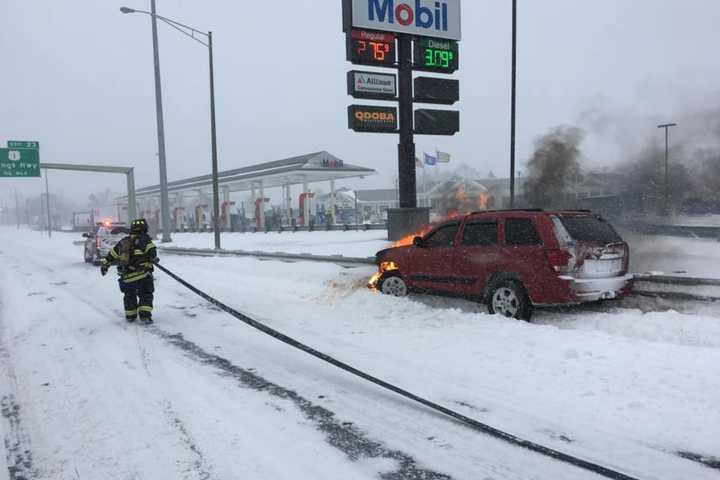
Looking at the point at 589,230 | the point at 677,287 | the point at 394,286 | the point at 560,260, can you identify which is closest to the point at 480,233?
the point at 560,260

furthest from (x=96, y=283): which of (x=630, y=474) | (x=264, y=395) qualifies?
(x=630, y=474)

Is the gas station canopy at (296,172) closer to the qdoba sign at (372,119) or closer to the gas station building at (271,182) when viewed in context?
the gas station building at (271,182)

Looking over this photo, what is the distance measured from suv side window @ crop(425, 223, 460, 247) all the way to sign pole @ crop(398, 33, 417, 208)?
28.1 feet

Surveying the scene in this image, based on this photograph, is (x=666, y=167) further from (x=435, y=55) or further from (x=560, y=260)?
(x=560, y=260)

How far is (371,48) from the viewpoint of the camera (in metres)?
16.1

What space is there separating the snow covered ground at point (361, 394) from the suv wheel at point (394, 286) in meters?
0.73

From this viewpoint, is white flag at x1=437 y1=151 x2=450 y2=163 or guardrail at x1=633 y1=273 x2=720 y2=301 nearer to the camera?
guardrail at x1=633 y1=273 x2=720 y2=301

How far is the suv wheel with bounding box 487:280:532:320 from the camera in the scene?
7.30 meters

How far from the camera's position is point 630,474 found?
3.20 metres

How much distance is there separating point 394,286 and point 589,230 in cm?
A: 343

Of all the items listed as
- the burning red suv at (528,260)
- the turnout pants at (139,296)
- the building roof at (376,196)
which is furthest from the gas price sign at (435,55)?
the building roof at (376,196)

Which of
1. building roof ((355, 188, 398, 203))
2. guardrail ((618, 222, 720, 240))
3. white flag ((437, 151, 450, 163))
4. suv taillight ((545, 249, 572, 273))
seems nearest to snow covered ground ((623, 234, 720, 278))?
guardrail ((618, 222, 720, 240))

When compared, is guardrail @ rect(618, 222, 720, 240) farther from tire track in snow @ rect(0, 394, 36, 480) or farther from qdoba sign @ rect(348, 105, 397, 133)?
tire track in snow @ rect(0, 394, 36, 480)

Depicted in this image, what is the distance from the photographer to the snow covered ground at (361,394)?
3.48 meters
